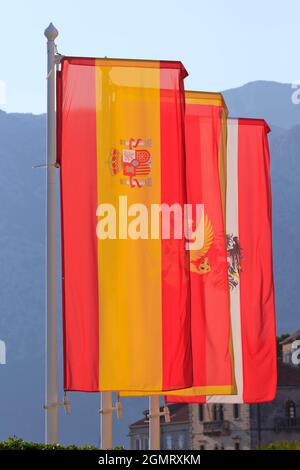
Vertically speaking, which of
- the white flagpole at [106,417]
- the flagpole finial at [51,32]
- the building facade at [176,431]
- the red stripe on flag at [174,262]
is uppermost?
the building facade at [176,431]

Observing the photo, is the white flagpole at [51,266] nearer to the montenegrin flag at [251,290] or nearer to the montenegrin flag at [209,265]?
the montenegrin flag at [209,265]

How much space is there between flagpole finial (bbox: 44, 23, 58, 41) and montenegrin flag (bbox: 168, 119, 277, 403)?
613cm

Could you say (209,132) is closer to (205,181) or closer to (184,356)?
(205,181)

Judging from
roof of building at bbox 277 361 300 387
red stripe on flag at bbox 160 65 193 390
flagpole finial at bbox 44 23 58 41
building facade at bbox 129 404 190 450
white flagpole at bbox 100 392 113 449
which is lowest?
white flagpole at bbox 100 392 113 449

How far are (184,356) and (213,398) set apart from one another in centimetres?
549

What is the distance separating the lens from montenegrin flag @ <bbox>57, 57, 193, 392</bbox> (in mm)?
21188

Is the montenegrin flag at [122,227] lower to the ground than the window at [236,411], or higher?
lower

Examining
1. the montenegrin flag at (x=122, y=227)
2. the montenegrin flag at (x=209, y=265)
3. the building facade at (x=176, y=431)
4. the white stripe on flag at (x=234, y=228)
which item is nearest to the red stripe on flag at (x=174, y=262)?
the montenegrin flag at (x=122, y=227)

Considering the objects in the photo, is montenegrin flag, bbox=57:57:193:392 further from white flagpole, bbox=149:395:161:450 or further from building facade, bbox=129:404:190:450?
building facade, bbox=129:404:190:450

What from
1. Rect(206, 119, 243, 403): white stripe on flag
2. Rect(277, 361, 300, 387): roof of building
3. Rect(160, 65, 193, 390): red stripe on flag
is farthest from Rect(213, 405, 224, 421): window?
Rect(160, 65, 193, 390): red stripe on flag

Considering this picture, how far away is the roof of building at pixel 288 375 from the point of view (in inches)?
5935

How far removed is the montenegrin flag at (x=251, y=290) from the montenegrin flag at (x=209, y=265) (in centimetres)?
112

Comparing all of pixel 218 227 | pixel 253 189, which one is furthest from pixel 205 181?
pixel 253 189
